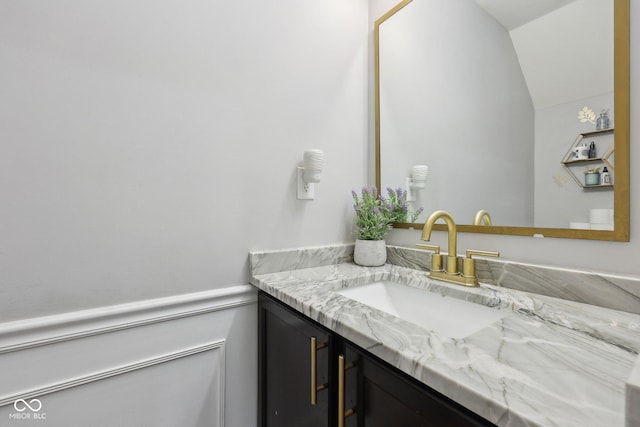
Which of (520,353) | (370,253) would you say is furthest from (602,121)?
(370,253)

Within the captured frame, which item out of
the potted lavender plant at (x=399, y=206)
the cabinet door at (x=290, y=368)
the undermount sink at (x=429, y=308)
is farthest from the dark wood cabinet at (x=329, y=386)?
the potted lavender plant at (x=399, y=206)

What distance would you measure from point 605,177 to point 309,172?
0.84 meters

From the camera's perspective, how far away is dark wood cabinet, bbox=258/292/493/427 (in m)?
0.45

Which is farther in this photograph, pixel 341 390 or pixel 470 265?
pixel 470 265

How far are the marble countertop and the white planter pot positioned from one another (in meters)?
0.37

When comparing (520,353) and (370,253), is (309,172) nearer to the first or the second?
(370,253)

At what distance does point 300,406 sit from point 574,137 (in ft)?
3.39

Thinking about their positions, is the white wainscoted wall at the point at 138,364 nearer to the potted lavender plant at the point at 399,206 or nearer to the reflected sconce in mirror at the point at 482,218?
the potted lavender plant at the point at 399,206

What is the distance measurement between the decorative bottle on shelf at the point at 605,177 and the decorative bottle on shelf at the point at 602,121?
4.1 inches

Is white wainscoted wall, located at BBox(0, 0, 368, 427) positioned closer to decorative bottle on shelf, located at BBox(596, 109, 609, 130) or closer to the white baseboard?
the white baseboard

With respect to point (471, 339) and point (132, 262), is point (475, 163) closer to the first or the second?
point (471, 339)

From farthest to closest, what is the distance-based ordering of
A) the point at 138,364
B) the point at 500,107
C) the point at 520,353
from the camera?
the point at 500,107
the point at 138,364
the point at 520,353

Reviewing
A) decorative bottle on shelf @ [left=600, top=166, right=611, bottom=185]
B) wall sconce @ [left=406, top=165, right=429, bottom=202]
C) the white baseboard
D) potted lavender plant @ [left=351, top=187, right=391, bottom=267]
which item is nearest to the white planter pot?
potted lavender plant @ [left=351, top=187, right=391, bottom=267]

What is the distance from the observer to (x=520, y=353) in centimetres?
47
